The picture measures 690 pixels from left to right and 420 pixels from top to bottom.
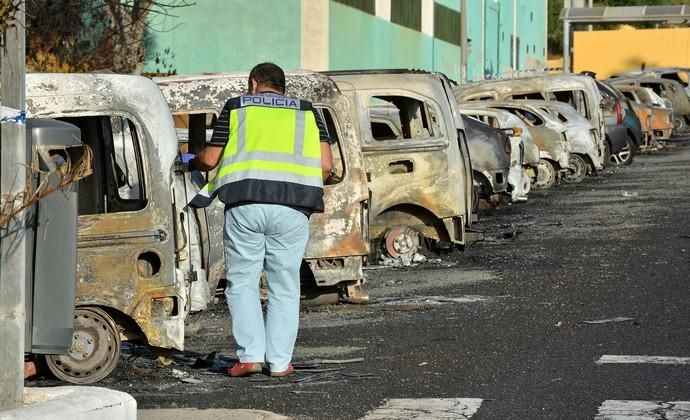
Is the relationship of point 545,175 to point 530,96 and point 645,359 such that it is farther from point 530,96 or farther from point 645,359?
point 645,359

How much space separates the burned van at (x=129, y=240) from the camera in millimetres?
9227

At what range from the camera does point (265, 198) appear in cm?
898

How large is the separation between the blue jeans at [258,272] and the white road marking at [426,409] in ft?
3.46

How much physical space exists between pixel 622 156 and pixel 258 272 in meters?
23.9

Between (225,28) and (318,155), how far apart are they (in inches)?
869

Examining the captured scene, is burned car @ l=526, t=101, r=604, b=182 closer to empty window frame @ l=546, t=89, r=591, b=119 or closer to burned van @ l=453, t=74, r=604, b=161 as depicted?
burned van @ l=453, t=74, r=604, b=161

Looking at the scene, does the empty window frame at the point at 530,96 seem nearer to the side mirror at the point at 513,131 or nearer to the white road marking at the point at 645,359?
the side mirror at the point at 513,131

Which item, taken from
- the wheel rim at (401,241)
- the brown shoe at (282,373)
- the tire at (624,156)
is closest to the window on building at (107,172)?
the brown shoe at (282,373)

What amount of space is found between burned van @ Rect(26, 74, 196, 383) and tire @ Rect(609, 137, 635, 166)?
76.1ft

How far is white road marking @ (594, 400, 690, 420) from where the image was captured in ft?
25.3

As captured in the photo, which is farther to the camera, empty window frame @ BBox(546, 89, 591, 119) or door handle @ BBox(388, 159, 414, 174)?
empty window frame @ BBox(546, 89, 591, 119)

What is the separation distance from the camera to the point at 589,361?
950 centimetres

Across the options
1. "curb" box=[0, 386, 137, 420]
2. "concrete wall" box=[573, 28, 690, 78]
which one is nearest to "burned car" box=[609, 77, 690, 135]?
"concrete wall" box=[573, 28, 690, 78]

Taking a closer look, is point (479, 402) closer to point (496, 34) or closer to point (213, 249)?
point (213, 249)
